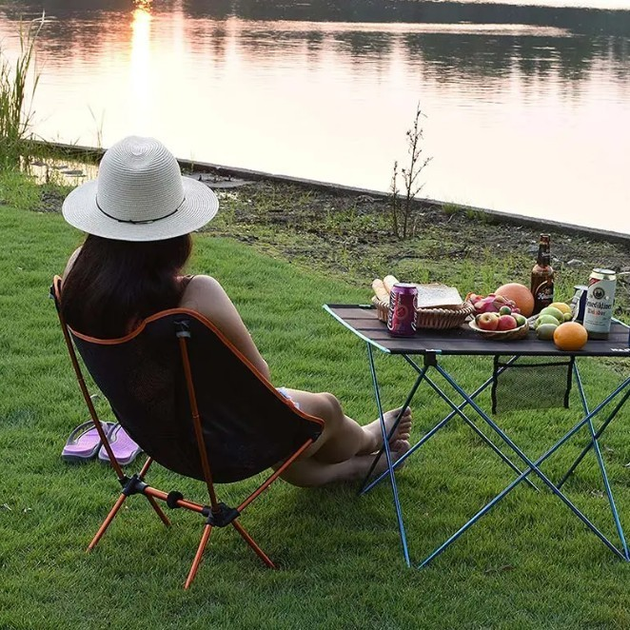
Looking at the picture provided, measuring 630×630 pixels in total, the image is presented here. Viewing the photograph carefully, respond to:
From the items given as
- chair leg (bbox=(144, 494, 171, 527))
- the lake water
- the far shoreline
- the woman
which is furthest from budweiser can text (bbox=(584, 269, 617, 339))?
the lake water

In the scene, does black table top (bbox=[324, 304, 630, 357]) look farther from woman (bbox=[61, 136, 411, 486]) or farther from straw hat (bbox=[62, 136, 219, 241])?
straw hat (bbox=[62, 136, 219, 241])

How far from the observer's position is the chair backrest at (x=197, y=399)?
2.69 metres

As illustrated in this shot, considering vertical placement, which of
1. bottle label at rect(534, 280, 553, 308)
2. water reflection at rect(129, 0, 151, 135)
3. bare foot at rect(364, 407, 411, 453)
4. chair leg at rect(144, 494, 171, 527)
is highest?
water reflection at rect(129, 0, 151, 135)

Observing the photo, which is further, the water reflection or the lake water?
the water reflection

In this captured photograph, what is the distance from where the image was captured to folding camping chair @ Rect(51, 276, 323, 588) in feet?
8.82

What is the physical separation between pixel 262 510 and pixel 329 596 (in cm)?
58

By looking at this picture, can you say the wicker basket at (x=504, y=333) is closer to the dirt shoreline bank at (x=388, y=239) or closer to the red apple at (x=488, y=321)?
the red apple at (x=488, y=321)

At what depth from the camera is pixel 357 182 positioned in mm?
9750

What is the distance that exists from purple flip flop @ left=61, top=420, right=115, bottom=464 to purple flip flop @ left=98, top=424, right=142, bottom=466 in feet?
0.08

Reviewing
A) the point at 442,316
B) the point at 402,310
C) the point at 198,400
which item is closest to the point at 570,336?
the point at 442,316

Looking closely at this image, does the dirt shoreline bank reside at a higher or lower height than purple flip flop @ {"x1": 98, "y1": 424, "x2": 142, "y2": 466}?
higher

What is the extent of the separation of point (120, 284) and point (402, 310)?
0.86 metres

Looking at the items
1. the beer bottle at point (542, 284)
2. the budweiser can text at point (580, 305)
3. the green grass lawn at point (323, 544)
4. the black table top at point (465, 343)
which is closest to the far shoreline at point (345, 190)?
the green grass lawn at point (323, 544)

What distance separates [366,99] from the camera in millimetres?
14359
